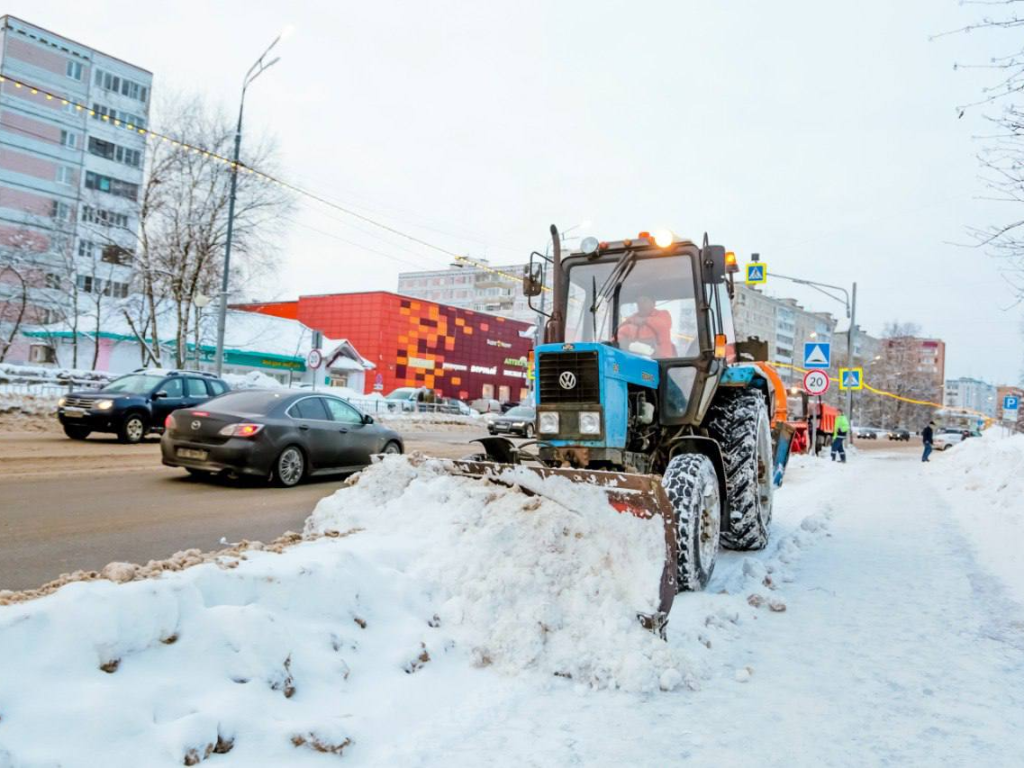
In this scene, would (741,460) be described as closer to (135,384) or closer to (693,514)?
(693,514)

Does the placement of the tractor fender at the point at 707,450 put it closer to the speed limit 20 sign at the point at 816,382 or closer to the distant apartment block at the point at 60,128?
the speed limit 20 sign at the point at 816,382

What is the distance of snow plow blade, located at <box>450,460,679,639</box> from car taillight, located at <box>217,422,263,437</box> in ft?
19.0

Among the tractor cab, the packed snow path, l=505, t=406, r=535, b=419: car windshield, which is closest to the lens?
the packed snow path

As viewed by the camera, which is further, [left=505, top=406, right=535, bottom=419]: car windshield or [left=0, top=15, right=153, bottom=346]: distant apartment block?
[left=0, top=15, right=153, bottom=346]: distant apartment block

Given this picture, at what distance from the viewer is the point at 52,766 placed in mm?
2057

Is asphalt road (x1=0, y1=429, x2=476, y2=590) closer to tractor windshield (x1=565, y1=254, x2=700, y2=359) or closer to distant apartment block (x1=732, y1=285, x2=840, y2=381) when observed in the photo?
tractor windshield (x1=565, y1=254, x2=700, y2=359)

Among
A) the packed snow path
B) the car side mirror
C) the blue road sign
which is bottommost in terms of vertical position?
the packed snow path

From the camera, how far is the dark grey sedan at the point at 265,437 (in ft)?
30.6

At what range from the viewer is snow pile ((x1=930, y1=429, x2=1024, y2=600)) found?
6.77m

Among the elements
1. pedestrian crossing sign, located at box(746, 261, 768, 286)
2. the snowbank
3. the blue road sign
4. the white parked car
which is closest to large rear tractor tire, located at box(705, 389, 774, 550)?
the snowbank

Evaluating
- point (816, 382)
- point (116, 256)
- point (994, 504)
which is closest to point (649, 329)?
point (994, 504)

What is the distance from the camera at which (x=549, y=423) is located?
5266 mm

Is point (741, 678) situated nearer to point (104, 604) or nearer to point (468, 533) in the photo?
point (468, 533)

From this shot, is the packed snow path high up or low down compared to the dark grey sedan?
down
